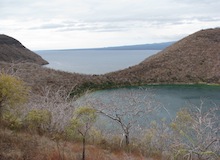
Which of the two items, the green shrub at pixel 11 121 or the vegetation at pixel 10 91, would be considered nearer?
the vegetation at pixel 10 91

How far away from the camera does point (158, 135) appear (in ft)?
54.4

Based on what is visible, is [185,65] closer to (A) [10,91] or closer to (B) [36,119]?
(B) [36,119]

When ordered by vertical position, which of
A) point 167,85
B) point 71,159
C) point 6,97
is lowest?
point 167,85

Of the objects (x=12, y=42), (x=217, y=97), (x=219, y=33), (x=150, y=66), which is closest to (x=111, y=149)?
(x=217, y=97)

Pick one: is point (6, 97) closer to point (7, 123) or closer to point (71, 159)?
point (7, 123)

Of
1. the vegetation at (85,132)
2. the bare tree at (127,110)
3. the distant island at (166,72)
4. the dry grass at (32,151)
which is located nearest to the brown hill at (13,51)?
the distant island at (166,72)

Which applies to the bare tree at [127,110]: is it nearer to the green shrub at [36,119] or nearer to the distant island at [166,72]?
the green shrub at [36,119]

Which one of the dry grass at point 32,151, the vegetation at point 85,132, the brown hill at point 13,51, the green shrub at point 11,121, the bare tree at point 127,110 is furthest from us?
the brown hill at point 13,51

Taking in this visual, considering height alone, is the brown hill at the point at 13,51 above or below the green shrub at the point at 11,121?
above

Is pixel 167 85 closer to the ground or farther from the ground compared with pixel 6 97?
closer to the ground

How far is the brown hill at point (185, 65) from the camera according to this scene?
66.2 m

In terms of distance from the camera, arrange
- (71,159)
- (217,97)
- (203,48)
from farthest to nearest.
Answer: (203,48)
(217,97)
(71,159)

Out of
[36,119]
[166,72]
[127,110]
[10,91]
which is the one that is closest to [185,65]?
[166,72]

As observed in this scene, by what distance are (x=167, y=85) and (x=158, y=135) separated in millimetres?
46563
